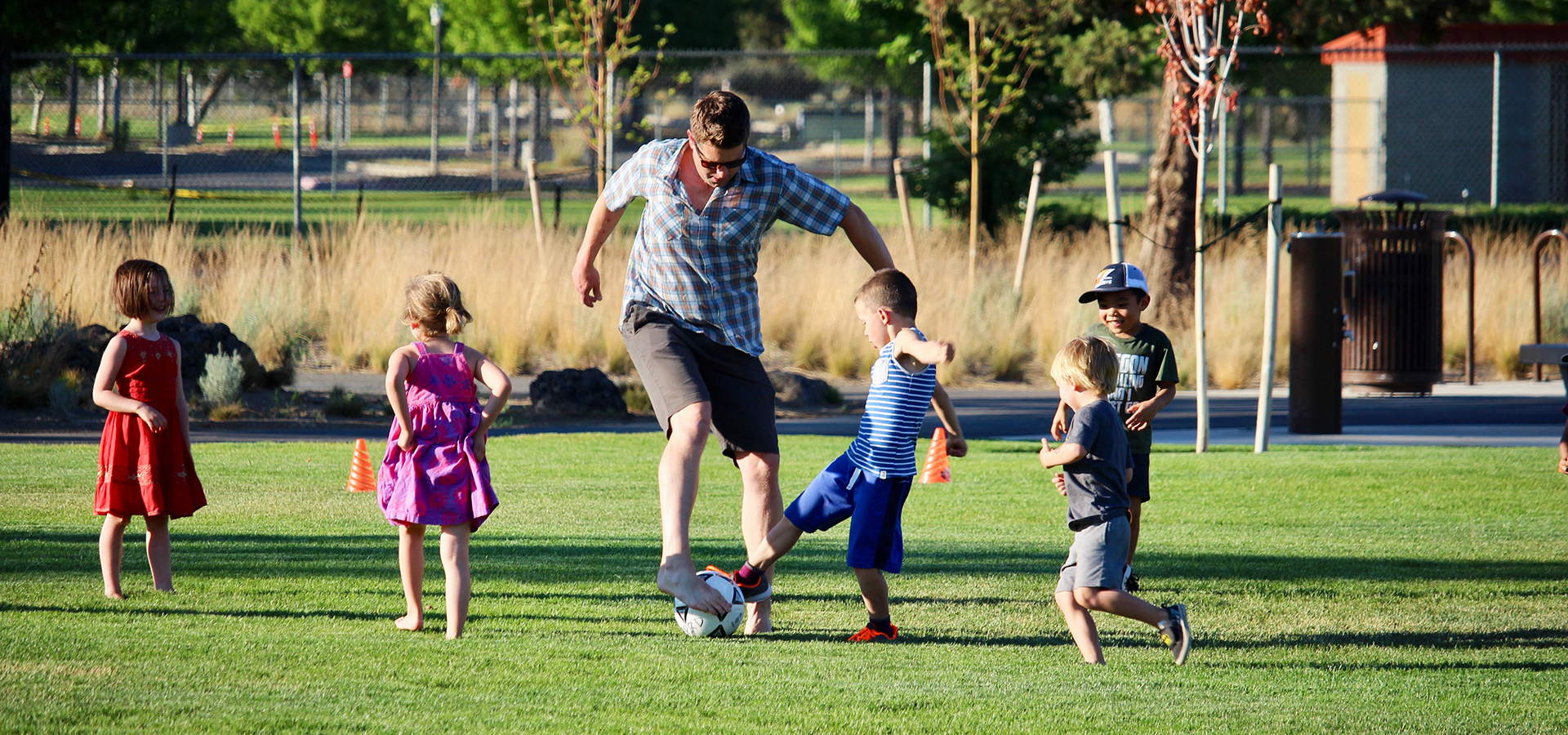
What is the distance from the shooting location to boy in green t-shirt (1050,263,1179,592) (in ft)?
19.0

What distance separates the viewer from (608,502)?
808 centimetres

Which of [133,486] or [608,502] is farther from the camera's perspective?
[608,502]

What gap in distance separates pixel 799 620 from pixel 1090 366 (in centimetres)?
143

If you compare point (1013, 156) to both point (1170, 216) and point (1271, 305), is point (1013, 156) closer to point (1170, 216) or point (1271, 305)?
point (1170, 216)

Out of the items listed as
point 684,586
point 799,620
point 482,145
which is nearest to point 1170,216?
point 799,620

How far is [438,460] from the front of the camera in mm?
4730

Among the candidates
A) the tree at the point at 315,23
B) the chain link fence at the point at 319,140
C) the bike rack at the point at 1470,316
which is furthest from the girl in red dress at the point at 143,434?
the tree at the point at 315,23

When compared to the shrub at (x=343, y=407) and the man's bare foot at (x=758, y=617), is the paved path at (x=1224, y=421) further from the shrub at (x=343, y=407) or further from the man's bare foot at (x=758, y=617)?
the man's bare foot at (x=758, y=617)

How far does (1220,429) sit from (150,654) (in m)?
8.95

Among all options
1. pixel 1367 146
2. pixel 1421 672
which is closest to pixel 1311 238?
pixel 1421 672

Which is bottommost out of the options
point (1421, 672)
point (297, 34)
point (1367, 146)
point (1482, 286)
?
point (1421, 672)

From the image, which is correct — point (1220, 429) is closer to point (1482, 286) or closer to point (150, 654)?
point (1482, 286)

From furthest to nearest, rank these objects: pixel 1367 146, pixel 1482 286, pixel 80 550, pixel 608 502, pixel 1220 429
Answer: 1. pixel 1367 146
2. pixel 1482 286
3. pixel 1220 429
4. pixel 608 502
5. pixel 80 550

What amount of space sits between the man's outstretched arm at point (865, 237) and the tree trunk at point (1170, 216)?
11618 millimetres
